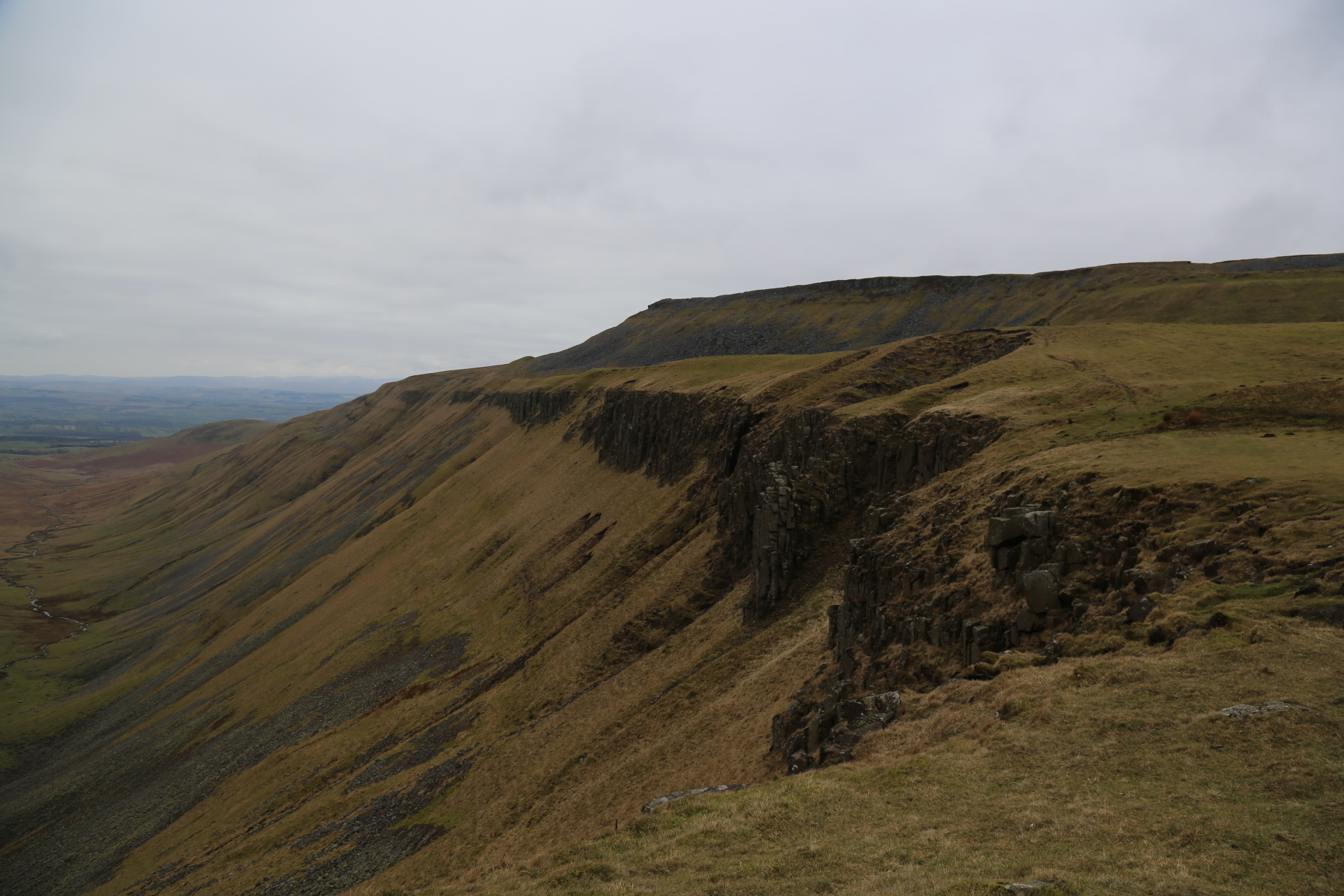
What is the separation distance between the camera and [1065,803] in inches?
530

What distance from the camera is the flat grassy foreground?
36.2 ft

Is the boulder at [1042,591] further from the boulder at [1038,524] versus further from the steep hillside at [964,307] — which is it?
the steep hillside at [964,307]

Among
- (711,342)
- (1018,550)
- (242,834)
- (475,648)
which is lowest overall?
(242,834)

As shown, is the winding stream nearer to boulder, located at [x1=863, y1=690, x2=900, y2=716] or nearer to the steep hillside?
the steep hillside

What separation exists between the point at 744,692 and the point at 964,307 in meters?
114

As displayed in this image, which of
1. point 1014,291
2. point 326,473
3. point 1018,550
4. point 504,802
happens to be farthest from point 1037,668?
point 326,473

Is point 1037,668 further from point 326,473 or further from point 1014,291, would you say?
point 326,473

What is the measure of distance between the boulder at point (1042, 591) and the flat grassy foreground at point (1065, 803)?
2431mm

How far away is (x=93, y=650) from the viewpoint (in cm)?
10275

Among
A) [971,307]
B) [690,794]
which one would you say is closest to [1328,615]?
[690,794]

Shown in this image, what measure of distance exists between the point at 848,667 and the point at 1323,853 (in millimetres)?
16905

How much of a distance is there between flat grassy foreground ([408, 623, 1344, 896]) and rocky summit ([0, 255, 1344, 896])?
0.28ft

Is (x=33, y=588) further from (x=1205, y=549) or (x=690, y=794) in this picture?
(x=1205, y=549)

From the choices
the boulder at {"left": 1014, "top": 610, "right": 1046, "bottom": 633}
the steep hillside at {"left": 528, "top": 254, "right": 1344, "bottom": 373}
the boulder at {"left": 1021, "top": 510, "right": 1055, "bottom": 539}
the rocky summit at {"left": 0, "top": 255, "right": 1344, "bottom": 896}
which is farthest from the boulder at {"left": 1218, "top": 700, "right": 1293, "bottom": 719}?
the steep hillside at {"left": 528, "top": 254, "right": 1344, "bottom": 373}
